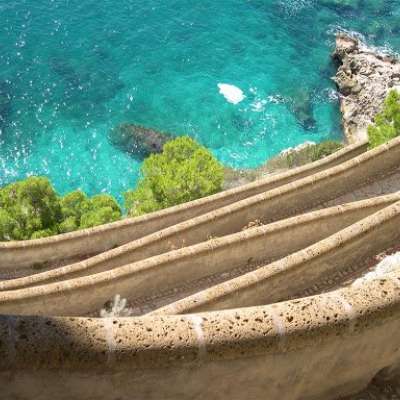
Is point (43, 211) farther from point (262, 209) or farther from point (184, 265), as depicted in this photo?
point (184, 265)

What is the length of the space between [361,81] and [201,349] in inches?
1687

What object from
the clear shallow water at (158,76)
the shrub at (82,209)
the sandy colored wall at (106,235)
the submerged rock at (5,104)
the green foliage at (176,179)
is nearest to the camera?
the sandy colored wall at (106,235)

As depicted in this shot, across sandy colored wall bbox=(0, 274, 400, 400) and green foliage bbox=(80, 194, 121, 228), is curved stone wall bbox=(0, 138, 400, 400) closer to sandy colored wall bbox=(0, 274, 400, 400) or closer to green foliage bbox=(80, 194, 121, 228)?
sandy colored wall bbox=(0, 274, 400, 400)

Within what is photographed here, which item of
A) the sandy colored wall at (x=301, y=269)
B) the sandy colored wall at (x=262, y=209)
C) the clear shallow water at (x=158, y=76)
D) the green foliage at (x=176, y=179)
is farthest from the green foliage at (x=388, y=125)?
the clear shallow water at (x=158, y=76)

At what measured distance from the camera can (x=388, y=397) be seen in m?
9.57

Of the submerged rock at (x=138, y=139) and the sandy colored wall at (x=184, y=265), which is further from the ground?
the sandy colored wall at (x=184, y=265)

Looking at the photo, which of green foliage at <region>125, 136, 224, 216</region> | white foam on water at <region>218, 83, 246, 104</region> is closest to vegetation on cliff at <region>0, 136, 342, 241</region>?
green foliage at <region>125, 136, 224, 216</region>

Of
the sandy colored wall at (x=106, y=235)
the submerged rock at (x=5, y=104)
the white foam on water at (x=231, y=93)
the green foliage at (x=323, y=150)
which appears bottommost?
the submerged rock at (x=5, y=104)

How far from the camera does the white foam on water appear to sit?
4652 centimetres

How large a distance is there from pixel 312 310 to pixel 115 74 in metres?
42.1

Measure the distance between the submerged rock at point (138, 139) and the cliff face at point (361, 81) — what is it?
12802 mm

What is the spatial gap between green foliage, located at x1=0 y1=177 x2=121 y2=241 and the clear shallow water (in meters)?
12.5

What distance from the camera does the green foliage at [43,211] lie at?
26.9m

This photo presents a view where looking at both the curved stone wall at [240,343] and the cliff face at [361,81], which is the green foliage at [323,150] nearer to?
the cliff face at [361,81]
